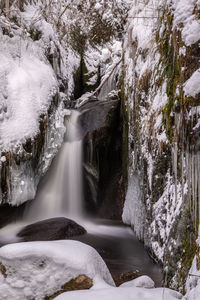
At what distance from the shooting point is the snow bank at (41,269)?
7.59 feet

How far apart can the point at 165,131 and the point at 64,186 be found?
13.8 ft

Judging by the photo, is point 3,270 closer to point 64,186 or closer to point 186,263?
point 186,263

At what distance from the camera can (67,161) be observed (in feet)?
24.2

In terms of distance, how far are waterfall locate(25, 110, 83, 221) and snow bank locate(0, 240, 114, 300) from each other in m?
4.28

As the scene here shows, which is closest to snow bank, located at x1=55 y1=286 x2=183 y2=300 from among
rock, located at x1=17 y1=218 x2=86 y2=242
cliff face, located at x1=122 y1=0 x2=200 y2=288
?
cliff face, located at x1=122 y1=0 x2=200 y2=288

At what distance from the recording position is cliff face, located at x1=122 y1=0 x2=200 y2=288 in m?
2.07

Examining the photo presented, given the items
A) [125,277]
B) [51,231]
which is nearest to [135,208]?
[51,231]

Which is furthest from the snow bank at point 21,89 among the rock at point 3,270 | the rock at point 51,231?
the rock at point 3,270

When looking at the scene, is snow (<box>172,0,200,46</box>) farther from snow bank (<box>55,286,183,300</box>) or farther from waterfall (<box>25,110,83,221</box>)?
waterfall (<box>25,110,83,221</box>)

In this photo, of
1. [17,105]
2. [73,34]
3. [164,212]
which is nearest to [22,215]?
[17,105]

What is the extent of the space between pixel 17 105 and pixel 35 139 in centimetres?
73

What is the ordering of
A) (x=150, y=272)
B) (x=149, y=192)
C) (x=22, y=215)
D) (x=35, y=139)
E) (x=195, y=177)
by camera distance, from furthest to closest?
(x=22, y=215) → (x=35, y=139) → (x=149, y=192) → (x=150, y=272) → (x=195, y=177)

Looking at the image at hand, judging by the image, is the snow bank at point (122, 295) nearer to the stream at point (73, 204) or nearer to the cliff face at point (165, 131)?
the cliff face at point (165, 131)

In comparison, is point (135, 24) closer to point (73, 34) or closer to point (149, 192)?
point (149, 192)
